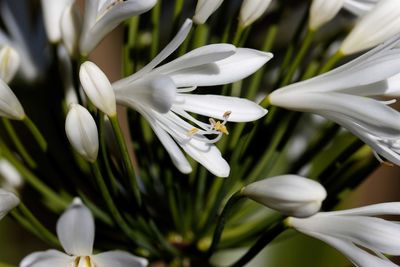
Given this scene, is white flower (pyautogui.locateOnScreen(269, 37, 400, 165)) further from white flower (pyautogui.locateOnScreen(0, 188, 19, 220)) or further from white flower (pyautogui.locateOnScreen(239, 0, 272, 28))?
white flower (pyautogui.locateOnScreen(0, 188, 19, 220))

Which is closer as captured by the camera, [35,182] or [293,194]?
[293,194]

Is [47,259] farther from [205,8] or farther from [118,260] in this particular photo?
[205,8]

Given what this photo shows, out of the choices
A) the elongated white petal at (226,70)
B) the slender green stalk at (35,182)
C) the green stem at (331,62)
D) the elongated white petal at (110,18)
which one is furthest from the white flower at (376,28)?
the slender green stalk at (35,182)

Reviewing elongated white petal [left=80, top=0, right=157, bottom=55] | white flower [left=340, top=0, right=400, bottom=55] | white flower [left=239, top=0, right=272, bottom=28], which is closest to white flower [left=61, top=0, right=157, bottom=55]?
elongated white petal [left=80, top=0, right=157, bottom=55]

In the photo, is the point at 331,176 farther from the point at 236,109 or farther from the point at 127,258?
the point at 127,258

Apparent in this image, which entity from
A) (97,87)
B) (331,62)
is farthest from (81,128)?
(331,62)

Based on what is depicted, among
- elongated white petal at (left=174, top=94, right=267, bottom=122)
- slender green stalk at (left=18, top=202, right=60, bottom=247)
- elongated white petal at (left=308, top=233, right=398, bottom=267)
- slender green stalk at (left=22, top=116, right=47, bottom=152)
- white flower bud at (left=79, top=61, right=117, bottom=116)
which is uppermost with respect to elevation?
white flower bud at (left=79, top=61, right=117, bottom=116)
